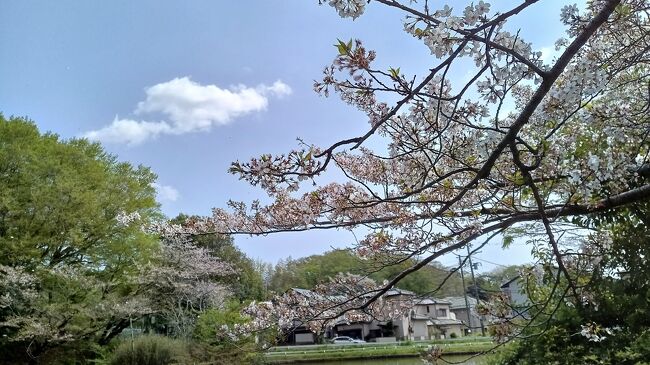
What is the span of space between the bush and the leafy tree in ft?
3.04

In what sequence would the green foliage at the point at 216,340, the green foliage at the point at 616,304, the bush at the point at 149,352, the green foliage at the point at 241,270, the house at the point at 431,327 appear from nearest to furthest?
the green foliage at the point at 616,304, the green foliage at the point at 216,340, the bush at the point at 149,352, the green foliage at the point at 241,270, the house at the point at 431,327

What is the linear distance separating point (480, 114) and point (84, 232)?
1227 cm

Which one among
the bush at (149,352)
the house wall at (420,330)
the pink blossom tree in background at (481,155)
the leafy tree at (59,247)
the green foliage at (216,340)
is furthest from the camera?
the house wall at (420,330)

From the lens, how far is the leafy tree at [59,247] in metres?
11.2

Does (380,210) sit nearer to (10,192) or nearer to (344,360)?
(10,192)

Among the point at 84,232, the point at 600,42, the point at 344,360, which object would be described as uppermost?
the point at 84,232

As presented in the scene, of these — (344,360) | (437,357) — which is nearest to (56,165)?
(344,360)

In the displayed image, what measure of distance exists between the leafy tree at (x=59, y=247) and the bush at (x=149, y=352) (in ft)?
3.04

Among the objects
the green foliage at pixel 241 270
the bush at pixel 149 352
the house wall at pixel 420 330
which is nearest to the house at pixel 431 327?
the house wall at pixel 420 330

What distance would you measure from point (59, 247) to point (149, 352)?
353 centimetres

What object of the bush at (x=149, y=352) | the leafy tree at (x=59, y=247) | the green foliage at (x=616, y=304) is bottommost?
the bush at (x=149, y=352)

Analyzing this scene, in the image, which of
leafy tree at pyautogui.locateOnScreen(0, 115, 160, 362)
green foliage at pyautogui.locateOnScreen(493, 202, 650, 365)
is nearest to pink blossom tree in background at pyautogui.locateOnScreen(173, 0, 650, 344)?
green foliage at pyautogui.locateOnScreen(493, 202, 650, 365)

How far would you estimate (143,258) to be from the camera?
13.2 m

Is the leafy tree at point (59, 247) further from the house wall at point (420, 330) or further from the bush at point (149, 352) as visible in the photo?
the house wall at point (420, 330)
